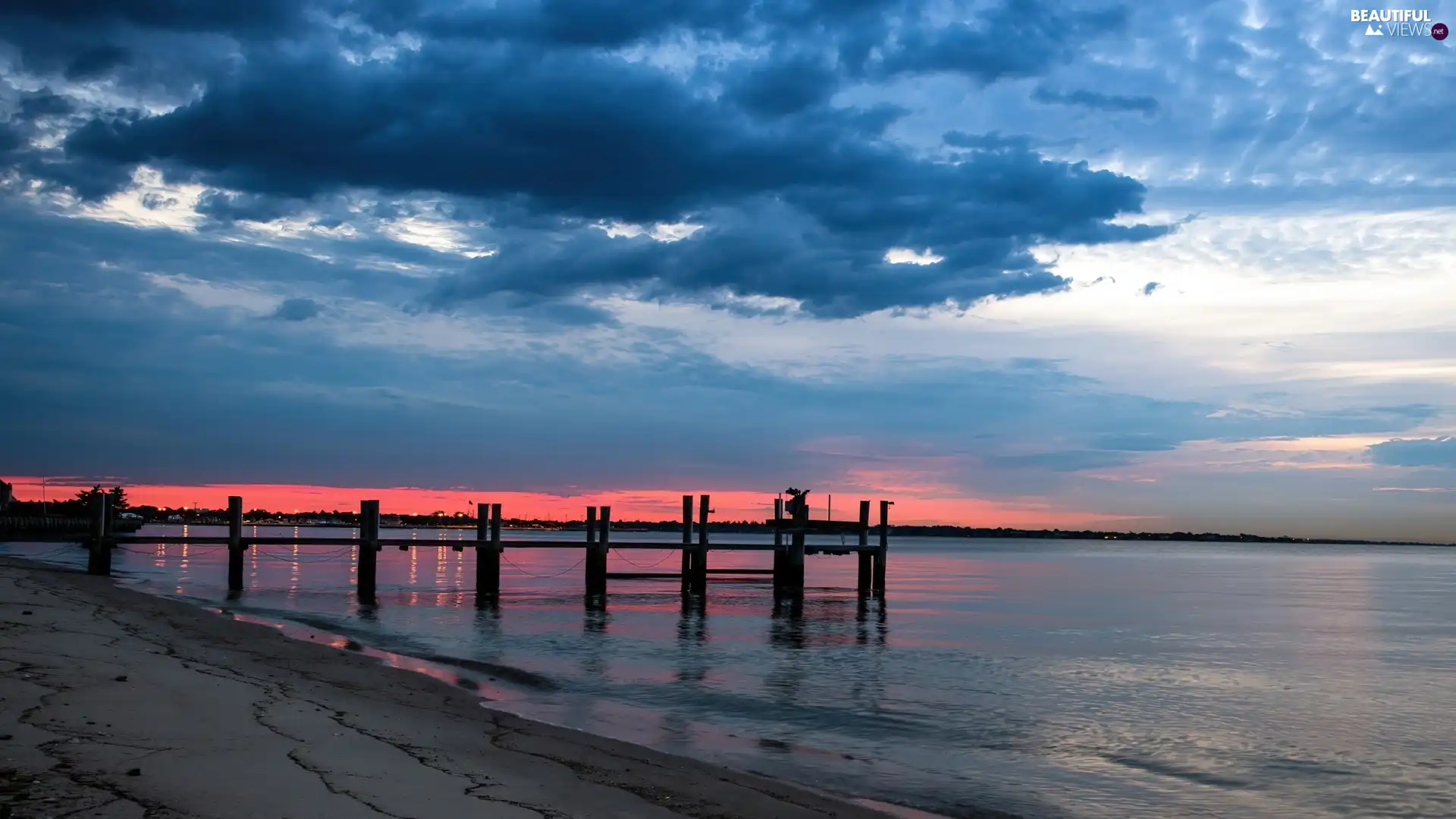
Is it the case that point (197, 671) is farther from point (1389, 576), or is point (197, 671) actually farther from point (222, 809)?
point (1389, 576)

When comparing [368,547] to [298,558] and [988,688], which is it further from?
[298,558]

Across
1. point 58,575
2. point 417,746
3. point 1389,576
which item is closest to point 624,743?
point 417,746

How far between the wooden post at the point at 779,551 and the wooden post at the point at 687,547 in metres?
3.62

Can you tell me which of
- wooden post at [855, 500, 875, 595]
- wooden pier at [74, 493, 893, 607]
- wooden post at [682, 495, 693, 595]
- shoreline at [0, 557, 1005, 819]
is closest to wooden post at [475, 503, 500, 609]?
wooden pier at [74, 493, 893, 607]

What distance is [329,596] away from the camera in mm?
40625

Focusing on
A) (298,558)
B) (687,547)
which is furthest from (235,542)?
(298,558)

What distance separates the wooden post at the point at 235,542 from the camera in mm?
37438

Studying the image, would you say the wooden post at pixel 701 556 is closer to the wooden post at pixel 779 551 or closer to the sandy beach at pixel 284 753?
the wooden post at pixel 779 551

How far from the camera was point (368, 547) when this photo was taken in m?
37.7

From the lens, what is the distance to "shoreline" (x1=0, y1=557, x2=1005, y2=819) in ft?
22.7

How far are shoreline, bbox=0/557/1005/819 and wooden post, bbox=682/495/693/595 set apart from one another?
82.3ft

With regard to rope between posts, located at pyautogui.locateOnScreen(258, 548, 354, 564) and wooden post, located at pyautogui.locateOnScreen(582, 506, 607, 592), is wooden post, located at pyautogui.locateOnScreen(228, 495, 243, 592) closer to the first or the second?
wooden post, located at pyautogui.locateOnScreen(582, 506, 607, 592)

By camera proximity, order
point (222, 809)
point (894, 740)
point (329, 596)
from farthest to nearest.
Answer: point (329, 596)
point (894, 740)
point (222, 809)

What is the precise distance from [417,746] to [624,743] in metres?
3.54
